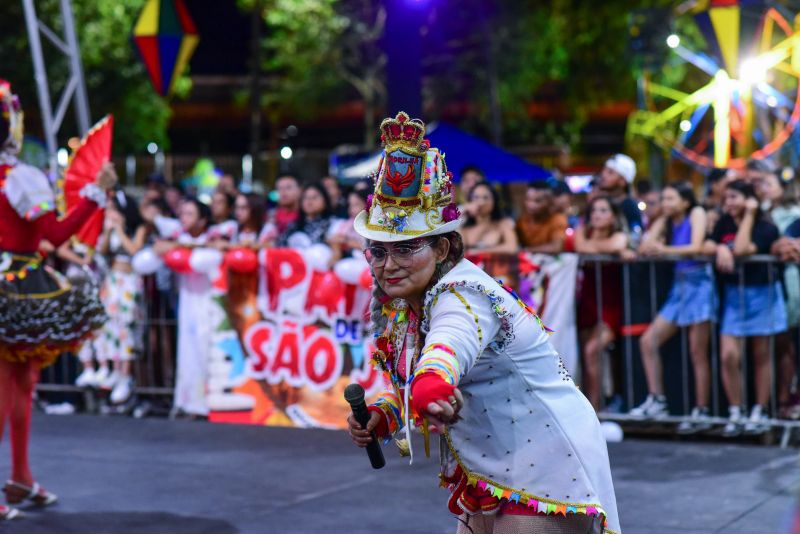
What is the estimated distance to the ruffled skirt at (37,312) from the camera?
6.52 metres

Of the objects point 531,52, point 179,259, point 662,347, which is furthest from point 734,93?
point 531,52

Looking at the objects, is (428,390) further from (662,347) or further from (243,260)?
(243,260)

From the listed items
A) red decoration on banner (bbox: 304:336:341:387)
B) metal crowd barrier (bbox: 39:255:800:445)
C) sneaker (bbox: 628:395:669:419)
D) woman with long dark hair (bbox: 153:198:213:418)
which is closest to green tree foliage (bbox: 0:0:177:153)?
woman with long dark hair (bbox: 153:198:213:418)

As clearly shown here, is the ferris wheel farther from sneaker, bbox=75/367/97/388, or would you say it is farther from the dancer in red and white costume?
the dancer in red and white costume

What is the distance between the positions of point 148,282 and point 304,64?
23.3 metres

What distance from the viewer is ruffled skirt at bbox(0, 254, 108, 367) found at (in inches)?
257

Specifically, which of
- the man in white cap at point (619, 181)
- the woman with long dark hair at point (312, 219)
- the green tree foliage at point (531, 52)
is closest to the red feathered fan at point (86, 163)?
the woman with long dark hair at point (312, 219)

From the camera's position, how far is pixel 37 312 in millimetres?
6570

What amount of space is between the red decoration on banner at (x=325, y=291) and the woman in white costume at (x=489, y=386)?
234 inches

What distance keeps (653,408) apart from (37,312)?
180 inches

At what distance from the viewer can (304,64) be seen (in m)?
33.1

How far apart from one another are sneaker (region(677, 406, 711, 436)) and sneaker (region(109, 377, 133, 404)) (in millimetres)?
4544

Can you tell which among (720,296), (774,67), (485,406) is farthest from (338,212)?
(774,67)

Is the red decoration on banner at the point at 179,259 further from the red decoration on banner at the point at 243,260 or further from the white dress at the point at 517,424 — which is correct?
the white dress at the point at 517,424
